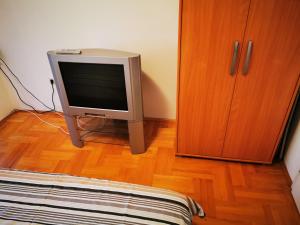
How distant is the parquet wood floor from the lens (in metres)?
1.49

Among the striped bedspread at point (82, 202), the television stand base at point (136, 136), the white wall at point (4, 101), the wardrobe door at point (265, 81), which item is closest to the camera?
the striped bedspread at point (82, 202)

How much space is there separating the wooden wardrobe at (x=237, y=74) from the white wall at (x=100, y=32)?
581mm

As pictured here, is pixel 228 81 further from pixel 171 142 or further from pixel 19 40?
pixel 19 40

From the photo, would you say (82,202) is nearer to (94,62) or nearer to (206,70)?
(94,62)

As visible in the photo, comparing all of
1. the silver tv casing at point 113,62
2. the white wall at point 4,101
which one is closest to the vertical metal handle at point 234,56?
the silver tv casing at point 113,62

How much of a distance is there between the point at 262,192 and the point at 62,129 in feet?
6.78

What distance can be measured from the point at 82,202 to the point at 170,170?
3.30ft

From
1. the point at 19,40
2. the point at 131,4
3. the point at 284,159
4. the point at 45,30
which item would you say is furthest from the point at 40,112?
the point at 284,159

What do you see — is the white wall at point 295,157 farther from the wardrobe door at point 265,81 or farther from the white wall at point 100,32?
the white wall at point 100,32

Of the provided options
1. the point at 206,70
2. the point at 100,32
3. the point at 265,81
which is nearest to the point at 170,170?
the point at 206,70

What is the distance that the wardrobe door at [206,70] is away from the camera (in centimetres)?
126

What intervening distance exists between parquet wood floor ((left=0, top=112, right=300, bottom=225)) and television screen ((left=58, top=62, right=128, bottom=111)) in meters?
0.53

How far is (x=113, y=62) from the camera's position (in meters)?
1.53

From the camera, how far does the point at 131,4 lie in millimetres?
1827
